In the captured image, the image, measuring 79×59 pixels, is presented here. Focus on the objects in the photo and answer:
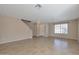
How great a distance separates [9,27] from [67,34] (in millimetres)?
2141

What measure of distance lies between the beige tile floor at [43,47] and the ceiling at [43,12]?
1.99 ft

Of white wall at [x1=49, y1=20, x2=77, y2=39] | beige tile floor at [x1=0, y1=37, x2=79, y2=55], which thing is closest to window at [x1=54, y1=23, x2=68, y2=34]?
white wall at [x1=49, y1=20, x2=77, y2=39]

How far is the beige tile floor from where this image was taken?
286cm

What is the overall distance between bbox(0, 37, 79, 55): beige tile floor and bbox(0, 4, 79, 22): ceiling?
1.99 ft

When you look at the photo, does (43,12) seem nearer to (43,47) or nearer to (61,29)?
(61,29)

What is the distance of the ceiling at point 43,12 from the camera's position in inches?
111

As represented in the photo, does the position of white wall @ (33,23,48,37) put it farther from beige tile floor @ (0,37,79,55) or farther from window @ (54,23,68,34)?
window @ (54,23,68,34)

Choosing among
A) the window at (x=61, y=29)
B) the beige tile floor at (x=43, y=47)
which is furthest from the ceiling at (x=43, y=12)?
the beige tile floor at (x=43, y=47)

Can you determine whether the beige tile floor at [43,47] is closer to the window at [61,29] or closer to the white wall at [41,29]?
the white wall at [41,29]

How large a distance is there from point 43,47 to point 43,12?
965 mm

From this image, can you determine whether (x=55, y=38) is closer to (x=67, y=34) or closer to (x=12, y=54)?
(x=67, y=34)
